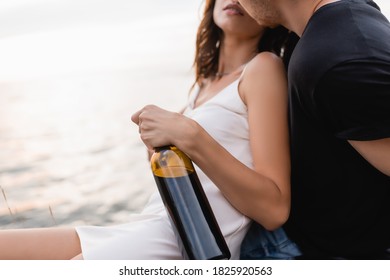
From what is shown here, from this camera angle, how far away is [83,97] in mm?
4883

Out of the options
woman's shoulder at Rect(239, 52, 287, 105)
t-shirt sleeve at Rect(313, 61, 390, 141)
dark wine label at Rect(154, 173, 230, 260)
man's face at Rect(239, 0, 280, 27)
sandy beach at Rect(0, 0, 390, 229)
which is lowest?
sandy beach at Rect(0, 0, 390, 229)

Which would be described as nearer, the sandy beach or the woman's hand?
the woman's hand

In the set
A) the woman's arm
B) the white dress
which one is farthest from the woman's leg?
the woman's arm

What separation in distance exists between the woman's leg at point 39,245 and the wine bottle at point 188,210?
19.2 inches

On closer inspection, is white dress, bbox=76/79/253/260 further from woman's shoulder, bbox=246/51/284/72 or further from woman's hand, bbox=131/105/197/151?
woman's hand, bbox=131/105/197/151

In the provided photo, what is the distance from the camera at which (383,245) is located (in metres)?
1.33

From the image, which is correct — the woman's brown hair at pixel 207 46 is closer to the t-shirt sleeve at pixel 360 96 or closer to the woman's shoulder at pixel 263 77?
the woman's shoulder at pixel 263 77

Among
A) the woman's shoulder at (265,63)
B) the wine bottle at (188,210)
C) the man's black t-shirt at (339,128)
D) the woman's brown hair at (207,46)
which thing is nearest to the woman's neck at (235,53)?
the woman's brown hair at (207,46)

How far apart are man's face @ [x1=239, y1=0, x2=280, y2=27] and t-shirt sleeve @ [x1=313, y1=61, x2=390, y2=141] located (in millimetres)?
359

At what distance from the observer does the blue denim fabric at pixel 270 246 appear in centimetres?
145

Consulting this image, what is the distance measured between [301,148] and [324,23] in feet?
1.04

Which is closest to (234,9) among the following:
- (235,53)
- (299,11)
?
(235,53)

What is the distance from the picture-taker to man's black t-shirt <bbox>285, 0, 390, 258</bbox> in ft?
3.62
